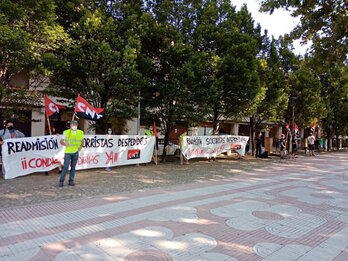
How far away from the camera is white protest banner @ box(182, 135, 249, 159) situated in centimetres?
1354

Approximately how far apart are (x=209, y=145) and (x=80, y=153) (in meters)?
7.21

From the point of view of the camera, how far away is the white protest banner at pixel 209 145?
44.4ft

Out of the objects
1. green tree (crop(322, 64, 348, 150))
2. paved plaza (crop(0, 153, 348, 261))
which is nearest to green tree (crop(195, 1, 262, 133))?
paved plaza (crop(0, 153, 348, 261))

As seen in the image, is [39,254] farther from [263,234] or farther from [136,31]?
[136,31]

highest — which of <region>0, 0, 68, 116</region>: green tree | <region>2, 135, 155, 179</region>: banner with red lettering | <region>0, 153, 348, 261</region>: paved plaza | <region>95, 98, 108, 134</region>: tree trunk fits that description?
<region>0, 0, 68, 116</region>: green tree

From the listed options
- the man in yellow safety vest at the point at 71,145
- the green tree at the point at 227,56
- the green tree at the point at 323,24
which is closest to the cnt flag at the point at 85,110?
the man in yellow safety vest at the point at 71,145

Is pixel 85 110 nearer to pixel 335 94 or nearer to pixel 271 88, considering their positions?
pixel 271 88

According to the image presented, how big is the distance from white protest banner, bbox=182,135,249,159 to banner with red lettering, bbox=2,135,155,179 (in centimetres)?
185

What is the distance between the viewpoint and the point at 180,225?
483 centimetres

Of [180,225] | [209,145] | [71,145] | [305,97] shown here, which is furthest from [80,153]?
[305,97]

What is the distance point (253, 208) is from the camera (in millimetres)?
6035

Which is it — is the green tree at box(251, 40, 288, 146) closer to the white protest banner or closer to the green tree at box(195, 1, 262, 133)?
the white protest banner

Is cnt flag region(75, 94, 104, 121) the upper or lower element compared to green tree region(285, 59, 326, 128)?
lower

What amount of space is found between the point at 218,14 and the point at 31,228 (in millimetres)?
13515
